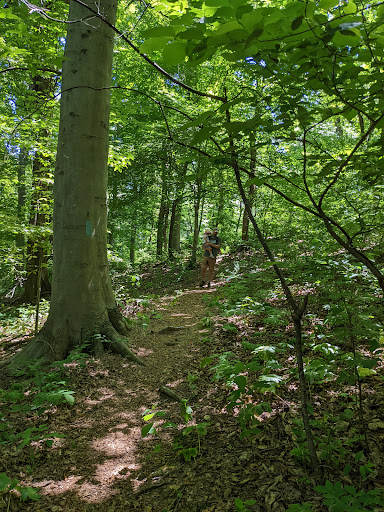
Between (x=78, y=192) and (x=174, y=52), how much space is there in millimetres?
3409

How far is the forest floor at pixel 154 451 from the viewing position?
2.13m

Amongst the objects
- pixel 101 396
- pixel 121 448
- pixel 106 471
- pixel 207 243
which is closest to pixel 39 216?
pixel 207 243

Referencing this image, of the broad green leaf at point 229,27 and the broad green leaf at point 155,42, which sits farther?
the broad green leaf at point 155,42

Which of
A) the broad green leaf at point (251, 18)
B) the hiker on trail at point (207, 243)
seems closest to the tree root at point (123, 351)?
the broad green leaf at point (251, 18)

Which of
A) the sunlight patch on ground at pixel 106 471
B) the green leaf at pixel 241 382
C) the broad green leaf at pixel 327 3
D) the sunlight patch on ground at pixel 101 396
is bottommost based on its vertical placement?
the sunlight patch on ground at pixel 106 471

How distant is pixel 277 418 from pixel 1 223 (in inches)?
221

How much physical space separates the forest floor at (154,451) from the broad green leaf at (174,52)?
216 cm

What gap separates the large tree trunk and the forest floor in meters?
0.51

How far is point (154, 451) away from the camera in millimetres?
2711

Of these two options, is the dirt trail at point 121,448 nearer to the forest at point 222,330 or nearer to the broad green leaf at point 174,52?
the forest at point 222,330

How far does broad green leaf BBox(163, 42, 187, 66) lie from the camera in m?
1.21

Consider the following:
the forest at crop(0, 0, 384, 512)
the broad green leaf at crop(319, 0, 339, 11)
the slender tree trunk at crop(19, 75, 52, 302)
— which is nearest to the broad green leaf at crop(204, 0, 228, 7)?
the forest at crop(0, 0, 384, 512)

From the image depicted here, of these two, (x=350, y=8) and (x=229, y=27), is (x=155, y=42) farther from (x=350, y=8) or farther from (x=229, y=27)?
(x=350, y=8)

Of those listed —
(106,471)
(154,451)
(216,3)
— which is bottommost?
(106,471)
